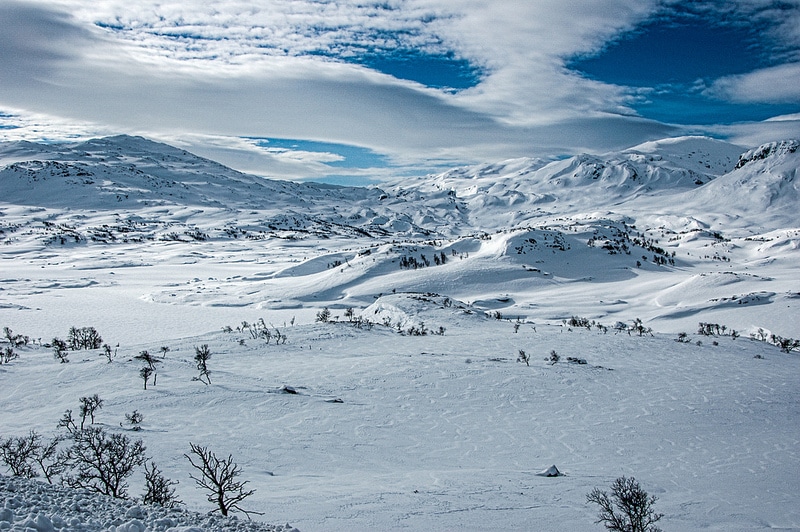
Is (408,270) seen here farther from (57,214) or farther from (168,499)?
(57,214)

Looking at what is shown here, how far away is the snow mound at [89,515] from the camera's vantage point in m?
3.48

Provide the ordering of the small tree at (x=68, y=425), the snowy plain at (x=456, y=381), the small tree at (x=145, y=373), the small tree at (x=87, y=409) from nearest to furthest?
the snowy plain at (x=456, y=381) → the small tree at (x=68, y=425) → the small tree at (x=87, y=409) → the small tree at (x=145, y=373)

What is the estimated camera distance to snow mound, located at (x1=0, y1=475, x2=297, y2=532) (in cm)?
348

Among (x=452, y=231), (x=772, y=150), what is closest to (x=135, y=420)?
(x=452, y=231)

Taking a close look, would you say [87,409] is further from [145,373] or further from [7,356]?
[7,356]

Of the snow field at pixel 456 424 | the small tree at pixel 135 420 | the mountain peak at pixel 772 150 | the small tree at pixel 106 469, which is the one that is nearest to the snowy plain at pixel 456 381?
the snow field at pixel 456 424

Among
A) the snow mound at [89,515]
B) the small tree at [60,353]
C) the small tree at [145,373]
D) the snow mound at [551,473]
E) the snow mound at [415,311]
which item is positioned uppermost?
the snow mound at [415,311]

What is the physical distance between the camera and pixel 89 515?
3.75 m

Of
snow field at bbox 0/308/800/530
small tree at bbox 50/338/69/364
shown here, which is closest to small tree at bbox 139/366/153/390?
snow field at bbox 0/308/800/530

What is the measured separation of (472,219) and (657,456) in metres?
Answer: 133

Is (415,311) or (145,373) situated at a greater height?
(415,311)

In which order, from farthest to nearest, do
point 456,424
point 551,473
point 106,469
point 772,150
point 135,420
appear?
point 772,150
point 456,424
point 135,420
point 551,473
point 106,469

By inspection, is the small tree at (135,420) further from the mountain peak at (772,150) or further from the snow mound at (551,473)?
the mountain peak at (772,150)

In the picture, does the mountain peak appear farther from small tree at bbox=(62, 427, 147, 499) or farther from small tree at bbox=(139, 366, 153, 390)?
small tree at bbox=(62, 427, 147, 499)
